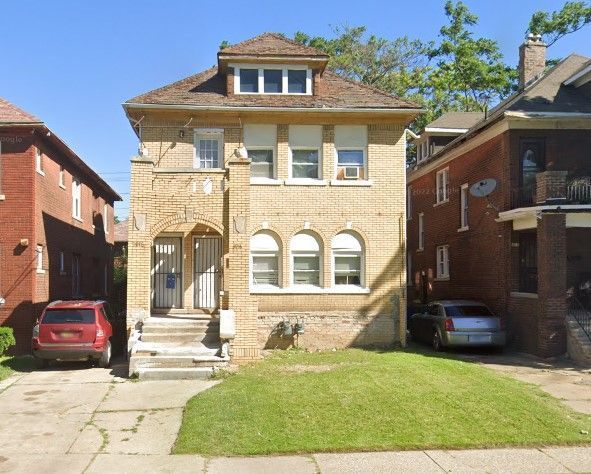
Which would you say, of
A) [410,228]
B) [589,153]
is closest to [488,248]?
[589,153]

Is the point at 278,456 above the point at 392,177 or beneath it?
beneath

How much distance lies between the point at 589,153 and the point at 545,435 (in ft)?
42.2

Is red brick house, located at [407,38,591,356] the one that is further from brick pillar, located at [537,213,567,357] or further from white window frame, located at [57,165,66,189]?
white window frame, located at [57,165,66,189]

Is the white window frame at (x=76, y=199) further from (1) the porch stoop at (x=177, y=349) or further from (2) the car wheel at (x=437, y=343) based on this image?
(2) the car wheel at (x=437, y=343)

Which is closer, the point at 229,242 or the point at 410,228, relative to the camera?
the point at 229,242

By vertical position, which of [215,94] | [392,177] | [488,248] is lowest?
[488,248]

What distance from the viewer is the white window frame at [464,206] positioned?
22.8 meters

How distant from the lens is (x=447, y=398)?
33.9 ft

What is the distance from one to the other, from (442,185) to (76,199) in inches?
559

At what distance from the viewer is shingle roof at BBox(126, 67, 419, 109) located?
18031 millimetres

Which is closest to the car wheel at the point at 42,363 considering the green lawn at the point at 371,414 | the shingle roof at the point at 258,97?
the green lawn at the point at 371,414

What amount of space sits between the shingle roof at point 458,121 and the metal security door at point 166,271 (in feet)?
45.4

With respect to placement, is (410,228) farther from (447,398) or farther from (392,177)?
(447,398)

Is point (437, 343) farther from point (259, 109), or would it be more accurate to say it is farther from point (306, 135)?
point (259, 109)
